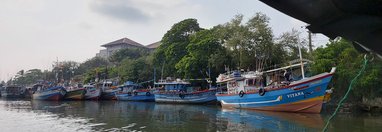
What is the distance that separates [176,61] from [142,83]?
24.2 feet

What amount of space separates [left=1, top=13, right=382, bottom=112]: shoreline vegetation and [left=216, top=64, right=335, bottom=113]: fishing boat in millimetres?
2232

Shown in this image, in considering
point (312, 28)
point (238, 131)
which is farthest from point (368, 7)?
point (238, 131)

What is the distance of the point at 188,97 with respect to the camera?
36062 millimetres

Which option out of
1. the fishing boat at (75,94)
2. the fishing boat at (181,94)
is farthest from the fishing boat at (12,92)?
the fishing boat at (181,94)

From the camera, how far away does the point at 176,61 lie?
44031 millimetres

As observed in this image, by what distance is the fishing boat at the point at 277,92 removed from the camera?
21.0 metres

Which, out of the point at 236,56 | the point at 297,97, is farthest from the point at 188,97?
the point at 297,97

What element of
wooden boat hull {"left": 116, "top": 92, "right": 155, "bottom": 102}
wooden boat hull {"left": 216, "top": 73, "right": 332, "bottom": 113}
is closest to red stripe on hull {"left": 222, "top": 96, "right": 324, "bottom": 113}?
wooden boat hull {"left": 216, "top": 73, "right": 332, "bottom": 113}

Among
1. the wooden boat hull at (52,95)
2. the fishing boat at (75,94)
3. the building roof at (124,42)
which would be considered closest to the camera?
the wooden boat hull at (52,95)

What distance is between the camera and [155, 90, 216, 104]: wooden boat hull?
114ft

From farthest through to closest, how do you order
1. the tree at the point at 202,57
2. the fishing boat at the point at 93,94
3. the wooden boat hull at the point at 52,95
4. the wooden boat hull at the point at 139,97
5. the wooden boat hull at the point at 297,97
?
the fishing boat at the point at 93,94
the wooden boat hull at the point at 52,95
the wooden boat hull at the point at 139,97
the tree at the point at 202,57
the wooden boat hull at the point at 297,97

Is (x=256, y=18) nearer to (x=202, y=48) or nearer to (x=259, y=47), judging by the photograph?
(x=259, y=47)

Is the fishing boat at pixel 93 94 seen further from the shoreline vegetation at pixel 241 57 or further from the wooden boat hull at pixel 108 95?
the shoreline vegetation at pixel 241 57

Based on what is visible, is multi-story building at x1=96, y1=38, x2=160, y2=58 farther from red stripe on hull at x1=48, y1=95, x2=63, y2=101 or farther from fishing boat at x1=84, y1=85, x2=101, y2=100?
red stripe on hull at x1=48, y1=95, x2=63, y2=101
